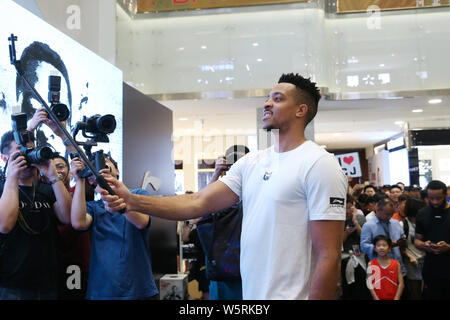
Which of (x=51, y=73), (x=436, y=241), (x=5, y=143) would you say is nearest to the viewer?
(x=5, y=143)

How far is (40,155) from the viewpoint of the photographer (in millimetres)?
1904

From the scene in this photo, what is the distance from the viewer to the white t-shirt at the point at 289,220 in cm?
143

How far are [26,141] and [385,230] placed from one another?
3306 mm

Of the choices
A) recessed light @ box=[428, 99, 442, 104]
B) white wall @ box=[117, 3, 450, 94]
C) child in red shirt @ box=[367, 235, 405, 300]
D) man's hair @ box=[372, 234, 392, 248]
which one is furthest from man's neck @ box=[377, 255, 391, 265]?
recessed light @ box=[428, 99, 442, 104]

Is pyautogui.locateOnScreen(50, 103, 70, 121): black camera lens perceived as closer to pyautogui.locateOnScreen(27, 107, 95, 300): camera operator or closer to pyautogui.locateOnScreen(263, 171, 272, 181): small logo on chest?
pyautogui.locateOnScreen(263, 171, 272, 181): small logo on chest

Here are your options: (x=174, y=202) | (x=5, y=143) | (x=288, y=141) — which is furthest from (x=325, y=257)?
(x=5, y=143)

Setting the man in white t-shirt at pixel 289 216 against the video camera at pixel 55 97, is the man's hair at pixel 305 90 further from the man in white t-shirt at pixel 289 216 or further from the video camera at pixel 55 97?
the video camera at pixel 55 97

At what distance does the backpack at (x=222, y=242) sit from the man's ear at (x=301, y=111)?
112cm

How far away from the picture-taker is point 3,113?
7.91 ft

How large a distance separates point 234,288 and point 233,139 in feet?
29.5

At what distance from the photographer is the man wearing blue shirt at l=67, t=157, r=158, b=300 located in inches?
91.0

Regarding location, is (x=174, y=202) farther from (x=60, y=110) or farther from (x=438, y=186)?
(x=438, y=186)

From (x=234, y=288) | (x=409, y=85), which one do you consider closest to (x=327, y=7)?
(x=409, y=85)
